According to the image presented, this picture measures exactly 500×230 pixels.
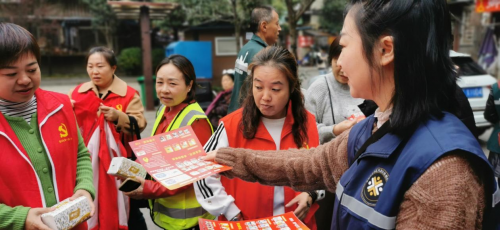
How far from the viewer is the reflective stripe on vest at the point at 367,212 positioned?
0.94 meters

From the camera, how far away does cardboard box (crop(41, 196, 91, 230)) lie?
4.99 ft

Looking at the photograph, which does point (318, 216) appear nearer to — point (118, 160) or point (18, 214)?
point (118, 160)

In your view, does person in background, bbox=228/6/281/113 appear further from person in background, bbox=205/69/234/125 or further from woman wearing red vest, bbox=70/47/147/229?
person in background, bbox=205/69/234/125

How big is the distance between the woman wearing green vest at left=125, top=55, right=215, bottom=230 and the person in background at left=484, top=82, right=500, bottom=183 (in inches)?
91.5

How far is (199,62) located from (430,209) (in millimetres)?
10812

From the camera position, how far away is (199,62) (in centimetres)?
1138

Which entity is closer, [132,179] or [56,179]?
[56,179]

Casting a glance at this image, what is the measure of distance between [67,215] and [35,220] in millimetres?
121

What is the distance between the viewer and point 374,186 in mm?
977

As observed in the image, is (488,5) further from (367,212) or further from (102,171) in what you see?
(367,212)

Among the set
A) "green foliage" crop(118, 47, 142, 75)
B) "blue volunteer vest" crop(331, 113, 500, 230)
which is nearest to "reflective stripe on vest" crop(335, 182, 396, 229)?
"blue volunteer vest" crop(331, 113, 500, 230)

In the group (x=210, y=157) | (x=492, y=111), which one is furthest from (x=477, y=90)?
(x=210, y=157)

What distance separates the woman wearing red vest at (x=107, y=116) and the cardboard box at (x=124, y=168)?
2.04ft

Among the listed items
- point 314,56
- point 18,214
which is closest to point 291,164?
point 18,214
